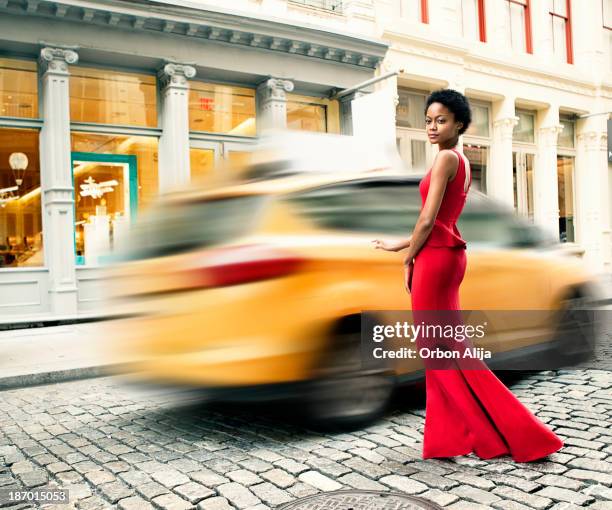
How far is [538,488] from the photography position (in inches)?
128

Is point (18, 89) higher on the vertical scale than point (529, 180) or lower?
higher

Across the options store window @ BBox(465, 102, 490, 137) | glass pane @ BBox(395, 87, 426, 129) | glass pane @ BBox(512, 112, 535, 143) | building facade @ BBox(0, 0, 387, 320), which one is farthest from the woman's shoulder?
glass pane @ BBox(512, 112, 535, 143)

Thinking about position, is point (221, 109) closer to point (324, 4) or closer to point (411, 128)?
point (324, 4)

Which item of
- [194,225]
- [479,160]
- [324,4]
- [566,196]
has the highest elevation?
[324,4]

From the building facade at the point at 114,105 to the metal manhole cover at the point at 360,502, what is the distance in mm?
9303

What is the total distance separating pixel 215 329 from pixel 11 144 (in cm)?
937

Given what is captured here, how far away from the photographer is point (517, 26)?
65.1 feet

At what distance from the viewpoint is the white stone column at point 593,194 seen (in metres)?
21.6

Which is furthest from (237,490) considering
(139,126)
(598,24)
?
(598,24)

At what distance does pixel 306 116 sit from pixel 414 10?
4678mm

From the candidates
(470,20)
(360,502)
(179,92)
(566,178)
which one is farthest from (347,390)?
(566,178)

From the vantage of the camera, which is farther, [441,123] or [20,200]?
[20,200]

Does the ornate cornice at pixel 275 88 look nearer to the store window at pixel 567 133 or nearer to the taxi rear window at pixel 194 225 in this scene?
the taxi rear window at pixel 194 225

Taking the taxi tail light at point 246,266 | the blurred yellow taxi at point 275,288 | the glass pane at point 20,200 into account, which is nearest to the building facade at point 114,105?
the glass pane at point 20,200
